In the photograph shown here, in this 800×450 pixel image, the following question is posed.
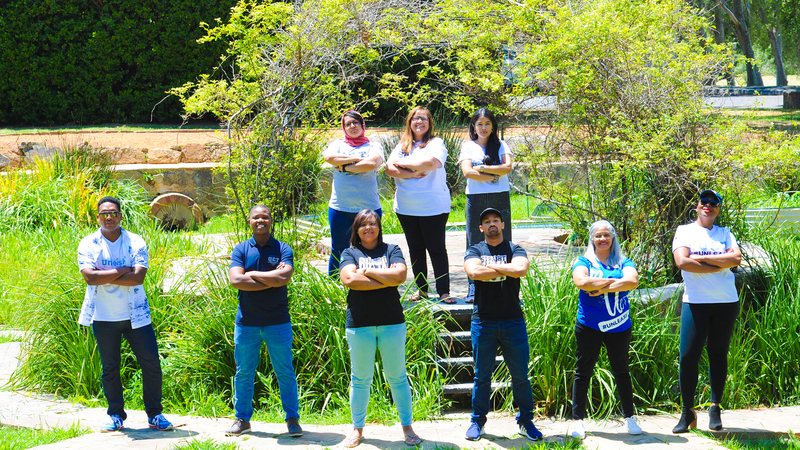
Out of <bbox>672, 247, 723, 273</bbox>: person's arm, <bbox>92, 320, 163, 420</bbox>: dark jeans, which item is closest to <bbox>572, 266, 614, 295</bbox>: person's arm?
<bbox>672, 247, 723, 273</bbox>: person's arm

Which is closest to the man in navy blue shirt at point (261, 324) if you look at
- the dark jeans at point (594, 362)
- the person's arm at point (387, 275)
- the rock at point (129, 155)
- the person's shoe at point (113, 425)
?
the person's arm at point (387, 275)

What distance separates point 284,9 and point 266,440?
3.50 m

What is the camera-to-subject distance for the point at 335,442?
462cm

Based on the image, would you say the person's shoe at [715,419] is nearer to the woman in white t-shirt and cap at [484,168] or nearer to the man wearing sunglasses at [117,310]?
the woman in white t-shirt and cap at [484,168]

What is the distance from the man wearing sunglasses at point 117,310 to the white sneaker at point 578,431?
2.72 metres

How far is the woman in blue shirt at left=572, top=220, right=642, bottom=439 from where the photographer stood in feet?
15.2

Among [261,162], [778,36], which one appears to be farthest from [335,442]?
[778,36]

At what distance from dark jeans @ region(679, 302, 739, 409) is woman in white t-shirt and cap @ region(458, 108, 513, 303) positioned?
5.04 ft

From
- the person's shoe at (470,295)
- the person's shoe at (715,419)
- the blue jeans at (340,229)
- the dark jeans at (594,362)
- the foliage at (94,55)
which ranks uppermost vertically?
the foliage at (94,55)

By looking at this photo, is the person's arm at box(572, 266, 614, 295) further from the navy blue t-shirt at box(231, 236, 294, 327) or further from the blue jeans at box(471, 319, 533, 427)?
the navy blue t-shirt at box(231, 236, 294, 327)

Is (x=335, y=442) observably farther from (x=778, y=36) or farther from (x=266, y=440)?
(x=778, y=36)

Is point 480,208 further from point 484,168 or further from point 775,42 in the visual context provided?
point 775,42

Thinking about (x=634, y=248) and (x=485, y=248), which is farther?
(x=634, y=248)

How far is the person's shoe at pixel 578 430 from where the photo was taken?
4641 millimetres
